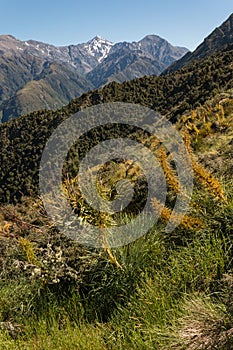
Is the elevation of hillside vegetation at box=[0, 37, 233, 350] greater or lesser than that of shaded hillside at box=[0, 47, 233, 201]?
lesser

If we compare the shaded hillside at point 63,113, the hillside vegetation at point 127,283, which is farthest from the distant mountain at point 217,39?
the hillside vegetation at point 127,283

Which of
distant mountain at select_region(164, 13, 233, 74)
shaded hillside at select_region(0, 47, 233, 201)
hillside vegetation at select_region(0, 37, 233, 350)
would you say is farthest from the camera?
distant mountain at select_region(164, 13, 233, 74)

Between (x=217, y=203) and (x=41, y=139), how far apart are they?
6341 centimetres

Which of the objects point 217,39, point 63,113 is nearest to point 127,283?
point 63,113

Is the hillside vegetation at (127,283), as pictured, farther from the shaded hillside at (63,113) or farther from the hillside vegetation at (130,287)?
the shaded hillside at (63,113)

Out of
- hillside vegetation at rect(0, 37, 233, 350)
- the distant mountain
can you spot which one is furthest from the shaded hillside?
the distant mountain

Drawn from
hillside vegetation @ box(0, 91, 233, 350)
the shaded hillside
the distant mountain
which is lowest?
hillside vegetation @ box(0, 91, 233, 350)

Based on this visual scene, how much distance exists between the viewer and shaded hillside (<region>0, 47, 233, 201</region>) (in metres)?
50.4

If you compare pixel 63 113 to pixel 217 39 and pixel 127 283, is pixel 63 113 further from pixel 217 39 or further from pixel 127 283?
pixel 217 39

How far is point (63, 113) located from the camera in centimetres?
6881

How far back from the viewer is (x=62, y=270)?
151 inches

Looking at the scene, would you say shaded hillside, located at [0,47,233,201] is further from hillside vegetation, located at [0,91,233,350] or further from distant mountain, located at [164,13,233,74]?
distant mountain, located at [164,13,233,74]

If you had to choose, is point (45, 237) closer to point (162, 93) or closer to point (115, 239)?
point (115, 239)

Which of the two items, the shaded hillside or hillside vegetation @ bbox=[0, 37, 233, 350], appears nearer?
hillside vegetation @ bbox=[0, 37, 233, 350]
